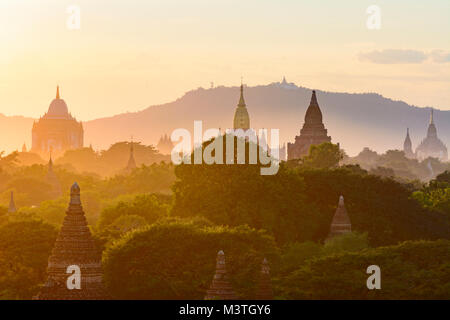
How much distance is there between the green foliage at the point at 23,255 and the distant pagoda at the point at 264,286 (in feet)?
42.2

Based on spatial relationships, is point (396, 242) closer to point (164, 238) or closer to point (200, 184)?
point (200, 184)

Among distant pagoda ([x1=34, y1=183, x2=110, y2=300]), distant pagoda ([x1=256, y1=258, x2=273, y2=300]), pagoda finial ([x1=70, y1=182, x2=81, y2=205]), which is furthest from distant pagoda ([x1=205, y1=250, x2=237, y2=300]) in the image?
pagoda finial ([x1=70, y1=182, x2=81, y2=205])

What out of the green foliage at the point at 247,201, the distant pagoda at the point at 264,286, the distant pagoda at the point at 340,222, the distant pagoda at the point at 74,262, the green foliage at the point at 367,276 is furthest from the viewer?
the green foliage at the point at 247,201

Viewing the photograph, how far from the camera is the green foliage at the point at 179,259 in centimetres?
7556

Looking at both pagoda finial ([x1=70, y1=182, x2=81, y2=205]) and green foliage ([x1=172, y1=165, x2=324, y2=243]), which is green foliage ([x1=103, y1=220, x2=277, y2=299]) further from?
green foliage ([x1=172, y1=165, x2=324, y2=243])

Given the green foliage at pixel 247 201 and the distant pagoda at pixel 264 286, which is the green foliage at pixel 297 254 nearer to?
the green foliage at pixel 247 201

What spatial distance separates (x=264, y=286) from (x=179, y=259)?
36.5 feet

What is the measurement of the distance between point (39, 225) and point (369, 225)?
27.4m

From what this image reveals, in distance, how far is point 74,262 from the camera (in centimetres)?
6850

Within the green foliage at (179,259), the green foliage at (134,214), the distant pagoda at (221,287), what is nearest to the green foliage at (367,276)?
the green foliage at (179,259)

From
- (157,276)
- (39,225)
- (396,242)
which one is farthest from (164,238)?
(396,242)

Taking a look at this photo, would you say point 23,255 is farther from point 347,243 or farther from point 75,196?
point 347,243

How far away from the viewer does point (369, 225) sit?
358ft

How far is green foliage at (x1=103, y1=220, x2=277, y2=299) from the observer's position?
75562 millimetres
